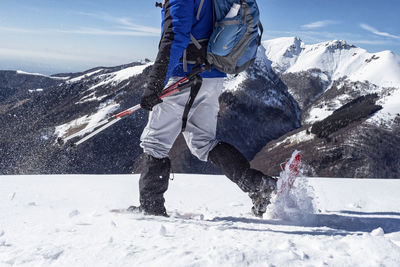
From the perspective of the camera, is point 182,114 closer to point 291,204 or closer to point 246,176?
point 246,176

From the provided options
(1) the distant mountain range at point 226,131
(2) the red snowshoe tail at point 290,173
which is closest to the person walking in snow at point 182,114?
(2) the red snowshoe tail at point 290,173

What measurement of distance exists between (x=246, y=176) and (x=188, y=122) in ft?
2.77

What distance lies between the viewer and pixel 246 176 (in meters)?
3.29

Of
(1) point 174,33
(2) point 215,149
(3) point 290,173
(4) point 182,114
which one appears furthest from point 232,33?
(3) point 290,173

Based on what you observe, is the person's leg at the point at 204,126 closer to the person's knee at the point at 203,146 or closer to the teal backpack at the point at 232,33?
the person's knee at the point at 203,146

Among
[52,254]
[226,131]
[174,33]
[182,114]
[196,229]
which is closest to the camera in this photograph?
A: [52,254]

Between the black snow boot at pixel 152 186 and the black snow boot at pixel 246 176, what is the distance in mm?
612

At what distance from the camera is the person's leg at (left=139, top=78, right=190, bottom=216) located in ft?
10.5

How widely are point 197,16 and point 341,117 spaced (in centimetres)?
10964

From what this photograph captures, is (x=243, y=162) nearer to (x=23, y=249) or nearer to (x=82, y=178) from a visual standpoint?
(x=23, y=249)

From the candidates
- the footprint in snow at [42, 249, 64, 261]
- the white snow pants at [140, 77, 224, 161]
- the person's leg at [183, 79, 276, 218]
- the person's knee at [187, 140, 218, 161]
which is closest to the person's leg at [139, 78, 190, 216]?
the white snow pants at [140, 77, 224, 161]

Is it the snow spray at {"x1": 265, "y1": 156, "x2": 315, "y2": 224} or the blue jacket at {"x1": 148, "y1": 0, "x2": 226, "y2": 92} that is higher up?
the blue jacket at {"x1": 148, "y1": 0, "x2": 226, "y2": 92}

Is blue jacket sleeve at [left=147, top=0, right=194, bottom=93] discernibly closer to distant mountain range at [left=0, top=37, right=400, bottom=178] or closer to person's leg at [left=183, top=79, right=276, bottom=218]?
person's leg at [left=183, top=79, right=276, bottom=218]

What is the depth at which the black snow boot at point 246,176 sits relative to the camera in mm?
3213
